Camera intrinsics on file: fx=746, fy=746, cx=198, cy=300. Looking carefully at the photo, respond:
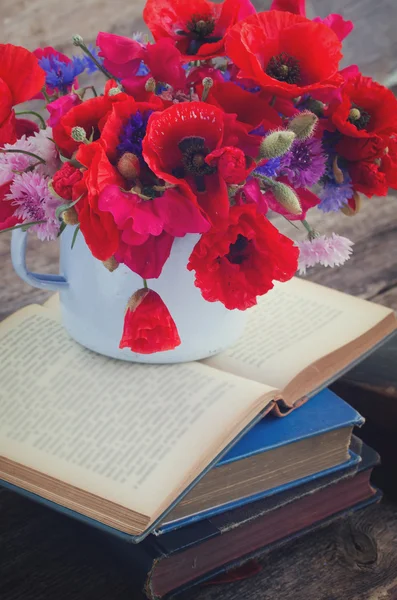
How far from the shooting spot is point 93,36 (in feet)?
3.94

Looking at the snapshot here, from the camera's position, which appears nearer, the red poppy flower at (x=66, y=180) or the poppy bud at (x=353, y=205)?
the red poppy flower at (x=66, y=180)

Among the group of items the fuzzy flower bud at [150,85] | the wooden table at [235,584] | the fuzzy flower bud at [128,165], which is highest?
the fuzzy flower bud at [150,85]

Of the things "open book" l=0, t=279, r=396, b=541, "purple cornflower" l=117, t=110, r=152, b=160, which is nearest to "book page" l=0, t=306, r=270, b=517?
"open book" l=0, t=279, r=396, b=541

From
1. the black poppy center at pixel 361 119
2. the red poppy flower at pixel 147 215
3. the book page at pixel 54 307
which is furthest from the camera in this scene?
the book page at pixel 54 307

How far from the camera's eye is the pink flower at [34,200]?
531mm

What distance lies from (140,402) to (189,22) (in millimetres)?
300

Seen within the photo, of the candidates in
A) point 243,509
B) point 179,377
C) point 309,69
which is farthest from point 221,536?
point 309,69

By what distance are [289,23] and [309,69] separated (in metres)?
0.04

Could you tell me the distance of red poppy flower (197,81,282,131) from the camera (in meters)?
0.53

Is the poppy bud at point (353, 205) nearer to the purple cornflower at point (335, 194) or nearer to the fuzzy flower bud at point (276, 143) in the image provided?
the purple cornflower at point (335, 194)

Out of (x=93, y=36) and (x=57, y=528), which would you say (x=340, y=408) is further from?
(x=93, y=36)

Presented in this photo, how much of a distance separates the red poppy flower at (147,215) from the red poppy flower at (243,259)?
2cm

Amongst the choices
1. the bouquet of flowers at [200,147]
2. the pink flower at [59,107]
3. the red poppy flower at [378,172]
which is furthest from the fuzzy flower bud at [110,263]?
the red poppy flower at [378,172]

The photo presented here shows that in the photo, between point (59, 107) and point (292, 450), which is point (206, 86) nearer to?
point (59, 107)
